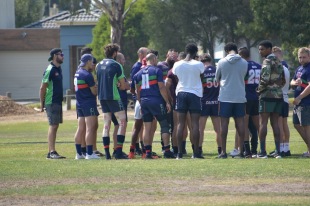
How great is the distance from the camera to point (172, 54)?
65.0ft

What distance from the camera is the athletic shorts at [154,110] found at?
60.4 feet

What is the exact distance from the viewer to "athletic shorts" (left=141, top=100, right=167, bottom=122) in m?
18.4

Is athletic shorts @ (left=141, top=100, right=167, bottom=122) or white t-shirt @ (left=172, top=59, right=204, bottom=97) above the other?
white t-shirt @ (left=172, top=59, right=204, bottom=97)

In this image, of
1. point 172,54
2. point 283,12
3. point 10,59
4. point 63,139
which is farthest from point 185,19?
point 172,54

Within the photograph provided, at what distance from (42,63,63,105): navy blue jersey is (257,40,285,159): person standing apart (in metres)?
4.01

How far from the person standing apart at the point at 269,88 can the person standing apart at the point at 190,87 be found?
117 centimetres

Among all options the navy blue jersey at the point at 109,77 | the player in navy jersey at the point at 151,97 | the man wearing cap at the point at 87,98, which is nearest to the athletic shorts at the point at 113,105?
the navy blue jersey at the point at 109,77

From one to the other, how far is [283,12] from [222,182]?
28.2m

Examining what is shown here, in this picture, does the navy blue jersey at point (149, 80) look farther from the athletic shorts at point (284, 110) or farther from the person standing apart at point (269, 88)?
the athletic shorts at point (284, 110)

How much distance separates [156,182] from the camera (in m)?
14.2

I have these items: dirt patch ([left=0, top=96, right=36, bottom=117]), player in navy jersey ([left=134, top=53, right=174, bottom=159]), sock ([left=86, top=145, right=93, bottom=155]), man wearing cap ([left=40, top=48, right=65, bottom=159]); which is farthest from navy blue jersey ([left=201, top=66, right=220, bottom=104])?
dirt patch ([left=0, top=96, right=36, bottom=117])

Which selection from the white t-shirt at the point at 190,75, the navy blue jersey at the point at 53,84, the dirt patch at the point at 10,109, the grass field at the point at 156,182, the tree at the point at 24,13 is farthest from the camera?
Answer: the tree at the point at 24,13

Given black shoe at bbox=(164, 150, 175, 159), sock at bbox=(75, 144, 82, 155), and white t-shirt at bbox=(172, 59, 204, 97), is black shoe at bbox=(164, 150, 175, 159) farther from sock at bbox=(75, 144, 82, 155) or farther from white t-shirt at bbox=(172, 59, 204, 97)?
sock at bbox=(75, 144, 82, 155)

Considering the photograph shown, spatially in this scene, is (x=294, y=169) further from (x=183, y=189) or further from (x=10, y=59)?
(x=10, y=59)
